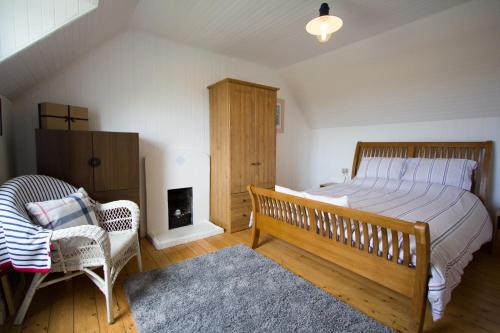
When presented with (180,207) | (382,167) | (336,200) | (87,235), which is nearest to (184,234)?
(180,207)

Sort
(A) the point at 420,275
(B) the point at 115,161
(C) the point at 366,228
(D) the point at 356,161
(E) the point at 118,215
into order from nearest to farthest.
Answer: (A) the point at 420,275 < (C) the point at 366,228 < (E) the point at 118,215 < (B) the point at 115,161 < (D) the point at 356,161

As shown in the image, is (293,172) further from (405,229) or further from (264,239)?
(405,229)

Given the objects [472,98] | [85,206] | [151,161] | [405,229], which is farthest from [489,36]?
[85,206]

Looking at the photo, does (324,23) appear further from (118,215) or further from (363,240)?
(118,215)

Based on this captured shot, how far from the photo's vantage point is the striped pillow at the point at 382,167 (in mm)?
3078

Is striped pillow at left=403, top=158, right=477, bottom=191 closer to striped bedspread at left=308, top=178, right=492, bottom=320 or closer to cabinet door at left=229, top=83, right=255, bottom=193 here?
striped bedspread at left=308, top=178, right=492, bottom=320

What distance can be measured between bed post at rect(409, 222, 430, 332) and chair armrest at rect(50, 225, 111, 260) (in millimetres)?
1896

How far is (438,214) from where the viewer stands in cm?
194

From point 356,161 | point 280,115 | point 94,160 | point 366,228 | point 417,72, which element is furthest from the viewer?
point 280,115

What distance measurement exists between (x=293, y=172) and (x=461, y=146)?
2.46m

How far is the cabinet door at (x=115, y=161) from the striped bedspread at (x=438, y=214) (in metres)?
2.24

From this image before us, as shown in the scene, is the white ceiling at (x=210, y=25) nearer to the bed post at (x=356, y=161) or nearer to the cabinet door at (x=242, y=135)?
the cabinet door at (x=242, y=135)

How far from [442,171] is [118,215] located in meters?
3.60

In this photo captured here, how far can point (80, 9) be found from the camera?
59.8 inches
